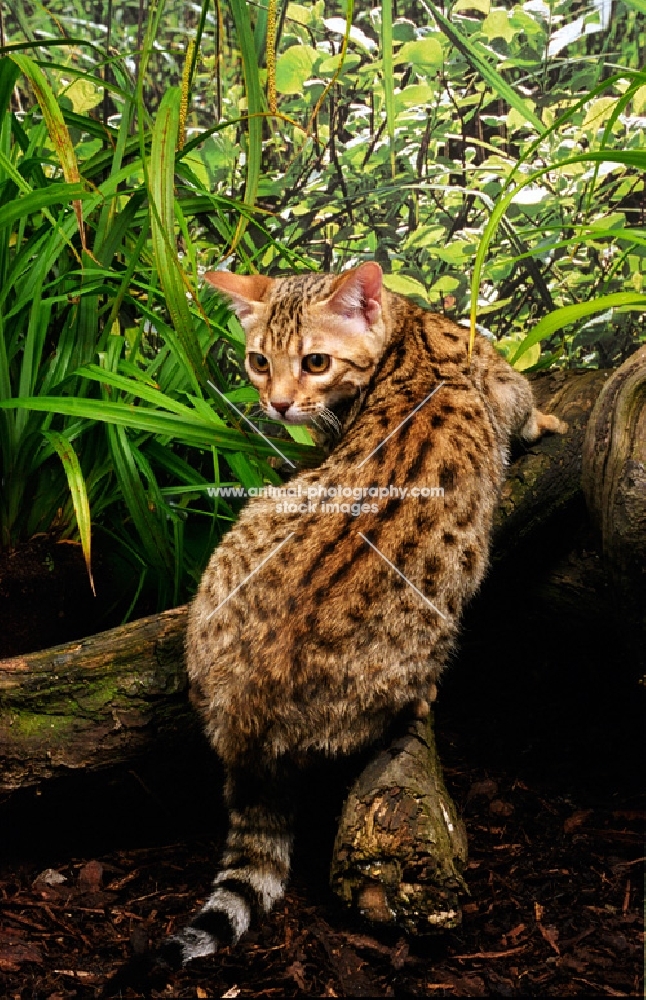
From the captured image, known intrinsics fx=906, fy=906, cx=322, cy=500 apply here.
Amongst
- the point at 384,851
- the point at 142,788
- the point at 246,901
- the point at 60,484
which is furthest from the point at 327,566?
the point at 60,484

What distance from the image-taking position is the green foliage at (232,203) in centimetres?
231

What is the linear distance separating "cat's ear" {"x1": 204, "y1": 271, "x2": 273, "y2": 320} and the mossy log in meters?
0.84

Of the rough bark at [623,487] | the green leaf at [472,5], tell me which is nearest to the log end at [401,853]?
the rough bark at [623,487]

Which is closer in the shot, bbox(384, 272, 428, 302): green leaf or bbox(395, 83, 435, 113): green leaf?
bbox(395, 83, 435, 113): green leaf

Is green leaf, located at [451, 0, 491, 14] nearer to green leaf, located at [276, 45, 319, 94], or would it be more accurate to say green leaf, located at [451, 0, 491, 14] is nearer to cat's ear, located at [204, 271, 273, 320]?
green leaf, located at [276, 45, 319, 94]

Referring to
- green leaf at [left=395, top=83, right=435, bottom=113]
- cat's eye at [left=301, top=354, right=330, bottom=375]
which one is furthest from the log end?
green leaf at [left=395, top=83, right=435, bottom=113]

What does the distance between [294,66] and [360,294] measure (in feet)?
4.78

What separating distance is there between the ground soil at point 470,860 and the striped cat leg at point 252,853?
6 cm

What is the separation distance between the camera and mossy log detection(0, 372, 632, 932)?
1.76 metres

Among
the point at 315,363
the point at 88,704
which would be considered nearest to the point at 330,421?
the point at 315,363

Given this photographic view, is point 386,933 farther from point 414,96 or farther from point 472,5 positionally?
point 472,5

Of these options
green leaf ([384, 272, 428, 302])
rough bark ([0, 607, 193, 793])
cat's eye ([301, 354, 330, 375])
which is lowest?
rough bark ([0, 607, 193, 793])

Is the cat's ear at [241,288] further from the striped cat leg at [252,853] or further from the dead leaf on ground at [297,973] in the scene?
the dead leaf on ground at [297,973]

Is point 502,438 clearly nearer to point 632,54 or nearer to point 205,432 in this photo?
point 205,432
